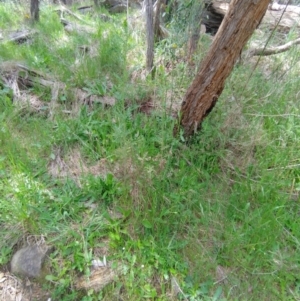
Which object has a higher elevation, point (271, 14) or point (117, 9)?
point (271, 14)

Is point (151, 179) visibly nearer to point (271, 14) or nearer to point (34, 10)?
point (271, 14)

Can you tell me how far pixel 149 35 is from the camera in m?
2.65

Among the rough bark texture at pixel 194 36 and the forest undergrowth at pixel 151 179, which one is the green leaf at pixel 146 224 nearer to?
the forest undergrowth at pixel 151 179

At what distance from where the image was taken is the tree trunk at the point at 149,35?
2.55 metres

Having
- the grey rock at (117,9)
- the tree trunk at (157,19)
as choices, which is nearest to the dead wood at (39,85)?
the tree trunk at (157,19)

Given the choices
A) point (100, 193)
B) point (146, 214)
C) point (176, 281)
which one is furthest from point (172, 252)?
point (100, 193)

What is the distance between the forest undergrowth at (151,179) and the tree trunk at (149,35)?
0.09m

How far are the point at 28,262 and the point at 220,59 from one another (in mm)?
1675

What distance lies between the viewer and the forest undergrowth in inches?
57.4

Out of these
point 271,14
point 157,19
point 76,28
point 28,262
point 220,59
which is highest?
point 271,14

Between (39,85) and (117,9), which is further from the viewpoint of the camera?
(117,9)

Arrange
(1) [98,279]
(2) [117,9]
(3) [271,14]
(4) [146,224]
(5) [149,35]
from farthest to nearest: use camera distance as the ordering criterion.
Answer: (2) [117,9] → (3) [271,14] → (5) [149,35] → (4) [146,224] → (1) [98,279]

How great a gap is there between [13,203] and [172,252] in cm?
100

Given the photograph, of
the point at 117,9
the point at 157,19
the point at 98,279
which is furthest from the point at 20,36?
the point at 98,279
